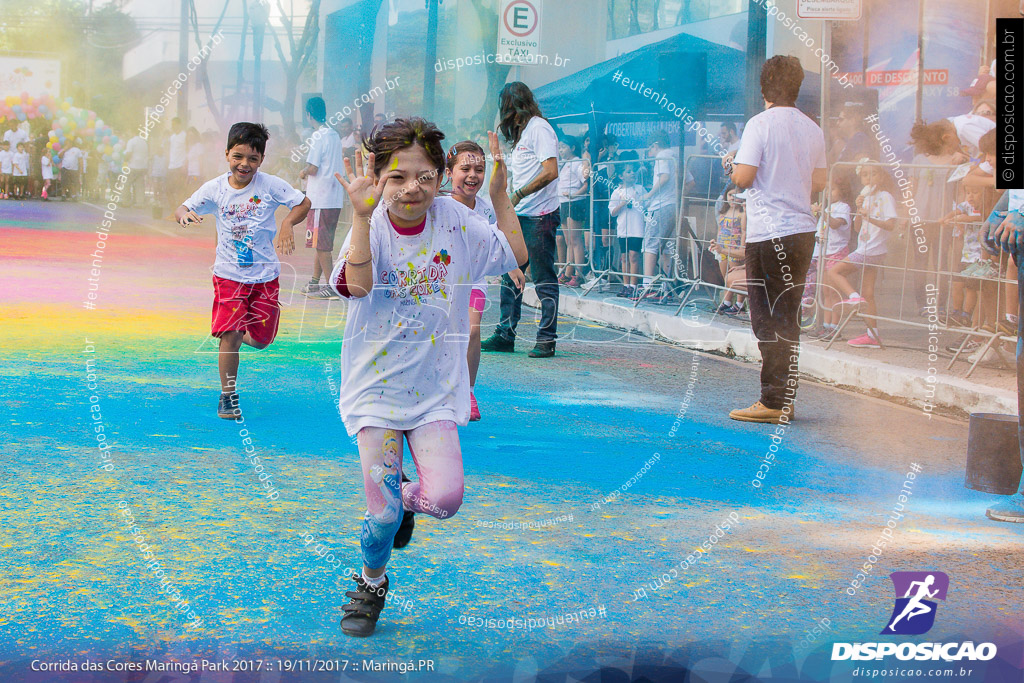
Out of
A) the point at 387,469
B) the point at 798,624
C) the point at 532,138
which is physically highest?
the point at 532,138

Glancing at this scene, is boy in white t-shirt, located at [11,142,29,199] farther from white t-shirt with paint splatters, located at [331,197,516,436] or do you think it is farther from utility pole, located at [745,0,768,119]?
white t-shirt with paint splatters, located at [331,197,516,436]

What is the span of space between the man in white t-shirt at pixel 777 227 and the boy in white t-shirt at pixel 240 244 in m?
2.67

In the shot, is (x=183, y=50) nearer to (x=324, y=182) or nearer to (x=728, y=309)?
(x=324, y=182)

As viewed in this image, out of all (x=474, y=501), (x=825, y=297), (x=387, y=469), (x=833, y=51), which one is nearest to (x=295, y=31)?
(x=833, y=51)

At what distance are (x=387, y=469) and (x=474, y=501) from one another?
4.57 feet

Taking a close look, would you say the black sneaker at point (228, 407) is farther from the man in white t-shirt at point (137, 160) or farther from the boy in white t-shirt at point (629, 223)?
the man in white t-shirt at point (137, 160)

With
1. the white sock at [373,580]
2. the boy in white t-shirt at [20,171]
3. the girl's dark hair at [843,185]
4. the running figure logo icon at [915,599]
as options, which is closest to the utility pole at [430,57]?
the girl's dark hair at [843,185]

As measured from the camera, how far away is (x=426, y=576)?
11.7 feet

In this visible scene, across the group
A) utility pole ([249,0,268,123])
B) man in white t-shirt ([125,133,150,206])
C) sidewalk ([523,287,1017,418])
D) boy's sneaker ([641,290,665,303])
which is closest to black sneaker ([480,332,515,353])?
sidewalk ([523,287,1017,418])

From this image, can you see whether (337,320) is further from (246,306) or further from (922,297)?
(922,297)

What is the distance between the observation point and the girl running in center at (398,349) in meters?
3.13

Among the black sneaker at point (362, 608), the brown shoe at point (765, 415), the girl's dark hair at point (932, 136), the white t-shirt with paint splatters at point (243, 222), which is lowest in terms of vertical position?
the black sneaker at point (362, 608)

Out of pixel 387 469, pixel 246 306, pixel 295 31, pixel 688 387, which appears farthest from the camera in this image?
pixel 295 31

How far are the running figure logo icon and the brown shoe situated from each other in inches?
104
